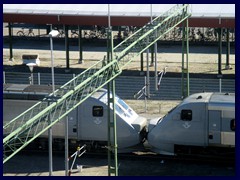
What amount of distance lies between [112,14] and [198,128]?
615 inches

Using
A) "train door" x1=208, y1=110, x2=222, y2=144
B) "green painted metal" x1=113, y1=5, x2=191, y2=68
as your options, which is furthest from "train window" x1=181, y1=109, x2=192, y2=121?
"green painted metal" x1=113, y1=5, x2=191, y2=68

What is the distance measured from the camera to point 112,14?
38.9 meters

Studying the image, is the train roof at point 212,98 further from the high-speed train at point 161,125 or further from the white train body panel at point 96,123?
the white train body panel at point 96,123

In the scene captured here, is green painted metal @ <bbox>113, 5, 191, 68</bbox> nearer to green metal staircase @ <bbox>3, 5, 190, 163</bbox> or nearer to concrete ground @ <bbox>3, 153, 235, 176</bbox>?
green metal staircase @ <bbox>3, 5, 190, 163</bbox>

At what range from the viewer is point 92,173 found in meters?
24.3

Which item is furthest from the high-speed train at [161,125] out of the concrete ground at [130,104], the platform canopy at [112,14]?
the platform canopy at [112,14]

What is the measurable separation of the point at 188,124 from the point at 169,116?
2.55 feet

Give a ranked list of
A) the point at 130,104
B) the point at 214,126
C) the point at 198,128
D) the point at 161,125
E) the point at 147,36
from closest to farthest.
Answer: the point at 214,126, the point at 198,128, the point at 161,125, the point at 147,36, the point at 130,104

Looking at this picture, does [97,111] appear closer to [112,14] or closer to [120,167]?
[120,167]

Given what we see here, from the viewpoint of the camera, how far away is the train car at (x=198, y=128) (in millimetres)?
24406

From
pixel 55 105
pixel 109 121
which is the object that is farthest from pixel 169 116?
pixel 55 105

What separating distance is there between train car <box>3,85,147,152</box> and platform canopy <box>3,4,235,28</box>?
43.3 ft

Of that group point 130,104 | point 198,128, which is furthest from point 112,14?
point 198,128

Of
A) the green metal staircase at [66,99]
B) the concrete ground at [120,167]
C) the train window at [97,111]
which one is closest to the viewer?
the green metal staircase at [66,99]
